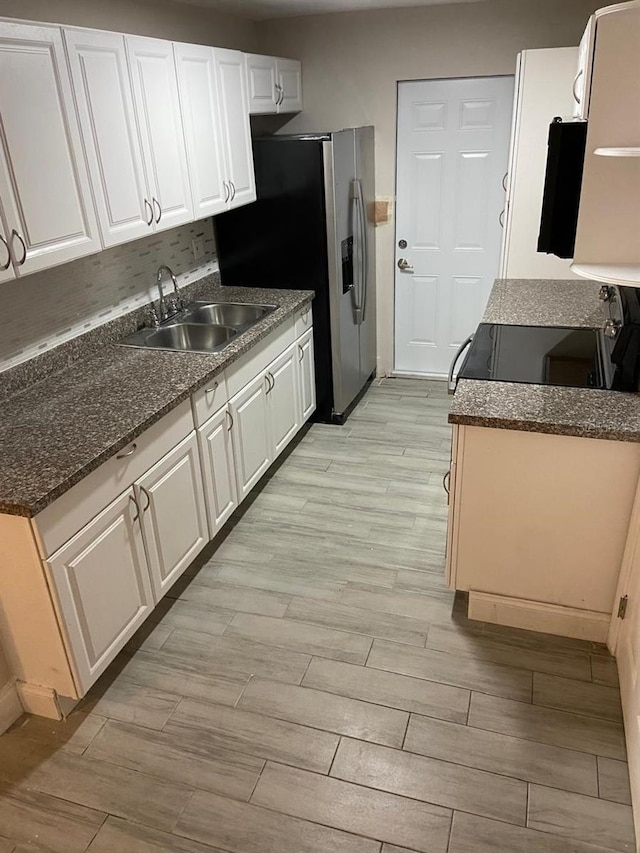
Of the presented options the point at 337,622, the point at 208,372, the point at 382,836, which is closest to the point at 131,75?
the point at 208,372

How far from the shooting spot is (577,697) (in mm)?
2182

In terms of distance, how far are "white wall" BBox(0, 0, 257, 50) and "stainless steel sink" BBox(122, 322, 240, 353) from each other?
131 centimetres

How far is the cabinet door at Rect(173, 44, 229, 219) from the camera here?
2.78 metres

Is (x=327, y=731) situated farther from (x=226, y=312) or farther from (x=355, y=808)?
(x=226, y=312)

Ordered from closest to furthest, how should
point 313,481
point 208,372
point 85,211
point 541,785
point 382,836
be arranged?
1. point 382,836
2. point 541,785
3. point 85,211
4. point 208,372
5. point 313,481

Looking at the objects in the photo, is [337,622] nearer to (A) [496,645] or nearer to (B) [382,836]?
(A) [496,645]

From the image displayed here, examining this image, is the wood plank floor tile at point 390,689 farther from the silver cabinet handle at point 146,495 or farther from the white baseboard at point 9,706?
the white baseboard at point 9,706

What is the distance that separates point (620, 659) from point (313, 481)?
1753 mm

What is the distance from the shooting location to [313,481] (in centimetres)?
353

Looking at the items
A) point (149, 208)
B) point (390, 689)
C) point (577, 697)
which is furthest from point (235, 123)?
point (577, 697)

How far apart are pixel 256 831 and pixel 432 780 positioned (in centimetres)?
53

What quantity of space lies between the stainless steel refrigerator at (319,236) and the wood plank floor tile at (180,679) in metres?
2.07

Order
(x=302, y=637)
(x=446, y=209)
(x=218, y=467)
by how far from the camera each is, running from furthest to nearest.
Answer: (x=446, y=209) < (x=218, y=467) < (x=302, y=637)

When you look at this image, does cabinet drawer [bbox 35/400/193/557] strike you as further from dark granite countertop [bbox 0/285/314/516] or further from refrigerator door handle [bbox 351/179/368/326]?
refrigerator door handle [bbox 351/179/368/326]
